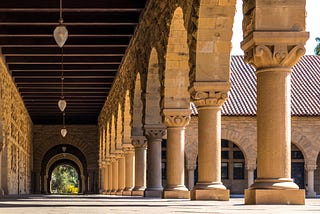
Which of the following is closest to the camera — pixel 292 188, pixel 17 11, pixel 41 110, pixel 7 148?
pixel 292 188

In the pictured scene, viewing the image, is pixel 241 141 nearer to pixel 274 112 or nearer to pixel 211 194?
pixel 211 194

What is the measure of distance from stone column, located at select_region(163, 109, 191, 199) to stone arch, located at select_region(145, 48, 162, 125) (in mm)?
2890

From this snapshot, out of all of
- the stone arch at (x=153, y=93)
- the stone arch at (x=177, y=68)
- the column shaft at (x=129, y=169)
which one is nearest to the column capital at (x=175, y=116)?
the stone arch at (x=177, y=68)

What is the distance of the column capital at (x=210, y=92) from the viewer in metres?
15.8

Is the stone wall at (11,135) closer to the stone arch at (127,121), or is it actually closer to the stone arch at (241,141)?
the stone arch at (127,121)

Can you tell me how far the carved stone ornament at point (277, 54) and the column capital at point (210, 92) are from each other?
4103mm

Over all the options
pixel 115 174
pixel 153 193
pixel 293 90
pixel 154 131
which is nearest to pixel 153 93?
pixel 154 131

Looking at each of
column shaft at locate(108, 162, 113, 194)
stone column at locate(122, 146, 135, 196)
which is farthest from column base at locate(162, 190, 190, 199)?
column shaft at locate(108, 162, 113, 194)

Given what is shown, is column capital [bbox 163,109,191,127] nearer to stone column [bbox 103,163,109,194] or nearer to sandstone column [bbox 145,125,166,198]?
sandstone column [bbox 145,125,166,198]

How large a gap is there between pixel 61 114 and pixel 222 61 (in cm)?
3855

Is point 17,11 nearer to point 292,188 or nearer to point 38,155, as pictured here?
point 292,188

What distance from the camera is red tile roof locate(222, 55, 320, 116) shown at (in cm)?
4278

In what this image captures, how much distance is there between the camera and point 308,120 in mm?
42594

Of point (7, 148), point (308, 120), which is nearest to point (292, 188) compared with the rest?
point (7, 148)
